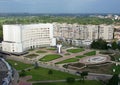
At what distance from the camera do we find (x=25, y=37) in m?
53.7

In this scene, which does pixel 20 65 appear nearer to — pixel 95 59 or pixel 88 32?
pixel 95 59

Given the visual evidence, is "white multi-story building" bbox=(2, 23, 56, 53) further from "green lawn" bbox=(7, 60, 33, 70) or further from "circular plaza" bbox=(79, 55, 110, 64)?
"circular plaza" bbox=(79, 55, 110, 64)

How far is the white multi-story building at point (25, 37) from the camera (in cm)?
5141

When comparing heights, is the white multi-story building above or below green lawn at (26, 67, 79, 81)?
above

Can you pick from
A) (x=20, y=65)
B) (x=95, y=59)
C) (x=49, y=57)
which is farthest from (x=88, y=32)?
(x=20, y=65)

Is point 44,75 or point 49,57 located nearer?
point 44,75

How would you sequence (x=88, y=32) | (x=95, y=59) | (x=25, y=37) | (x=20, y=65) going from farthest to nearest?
(x=88, y=32) < (x=25, y=37) < (x=95, y=59) < (x=20, y=65)

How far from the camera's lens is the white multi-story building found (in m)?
51.4

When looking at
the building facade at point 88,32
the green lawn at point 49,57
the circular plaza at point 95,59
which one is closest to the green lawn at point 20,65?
→ the green lawn at point 49,57

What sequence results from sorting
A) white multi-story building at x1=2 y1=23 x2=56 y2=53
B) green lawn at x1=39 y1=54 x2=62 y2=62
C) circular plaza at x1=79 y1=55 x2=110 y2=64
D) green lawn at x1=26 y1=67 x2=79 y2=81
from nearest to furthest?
green lawn at x1=26 y1=67 x2=79 y2=81 → circular plaza at x1=79 y1=55 x2=110 y2=64 → green lawn at x1=39 y1=54 x2=62 y2=62 → white multi-story building at x1=2 y1=23 x2=56 y2=53

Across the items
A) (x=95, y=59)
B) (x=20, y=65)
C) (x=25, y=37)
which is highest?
(x=25, y=37)

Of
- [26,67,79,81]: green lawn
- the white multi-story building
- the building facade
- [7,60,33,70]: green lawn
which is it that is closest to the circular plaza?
[26,67,79,81]: green lawn

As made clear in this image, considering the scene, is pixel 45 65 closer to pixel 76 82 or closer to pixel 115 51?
pixel 76 82

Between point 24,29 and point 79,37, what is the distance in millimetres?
22516
